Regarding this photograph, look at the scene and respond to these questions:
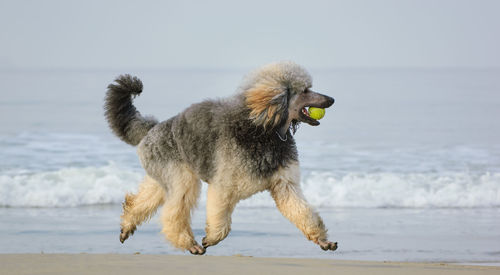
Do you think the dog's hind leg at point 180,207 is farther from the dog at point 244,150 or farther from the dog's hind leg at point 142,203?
the dog's hind leg at point 142,203

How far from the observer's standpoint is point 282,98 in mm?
6387

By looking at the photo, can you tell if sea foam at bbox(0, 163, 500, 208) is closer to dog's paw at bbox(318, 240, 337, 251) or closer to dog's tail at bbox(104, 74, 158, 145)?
dog's tail at bbox(104, 74, 158, 145)

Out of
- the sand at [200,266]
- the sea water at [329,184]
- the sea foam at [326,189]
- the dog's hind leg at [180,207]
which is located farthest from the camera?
the sea foam at [326,189]

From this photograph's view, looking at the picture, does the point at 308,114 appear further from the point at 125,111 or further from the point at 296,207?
the point at 125,111

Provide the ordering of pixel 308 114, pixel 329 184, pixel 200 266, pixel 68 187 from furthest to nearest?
1. pixel 329 184
2. pixel 68 187
3. pixel 200 266
4. pixel 308 114

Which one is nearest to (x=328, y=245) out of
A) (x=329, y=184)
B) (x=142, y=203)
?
(x=142, y=203)

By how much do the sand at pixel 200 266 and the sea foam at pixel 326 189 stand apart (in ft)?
14.6

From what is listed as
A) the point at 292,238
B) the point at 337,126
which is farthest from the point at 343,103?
the point at 292,238

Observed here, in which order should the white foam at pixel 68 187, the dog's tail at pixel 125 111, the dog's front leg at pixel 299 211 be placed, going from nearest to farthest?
the dog's front leg at pixel 299 211 < the dog's tail at pixel 125 111 < the white foam at pixel 68 187

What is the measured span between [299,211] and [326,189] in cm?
738

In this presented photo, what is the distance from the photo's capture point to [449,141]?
64.0 feet

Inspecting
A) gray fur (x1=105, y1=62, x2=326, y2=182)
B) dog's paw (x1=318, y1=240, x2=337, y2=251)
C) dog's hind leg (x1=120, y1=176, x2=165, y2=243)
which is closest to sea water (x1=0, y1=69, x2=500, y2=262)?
gray fur (x1=105, y1=62, x2=326, y2=182)

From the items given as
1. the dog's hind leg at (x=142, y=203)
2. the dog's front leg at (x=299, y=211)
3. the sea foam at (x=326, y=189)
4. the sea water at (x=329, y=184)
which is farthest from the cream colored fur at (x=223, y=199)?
the sea foam at (x=326, y=189)

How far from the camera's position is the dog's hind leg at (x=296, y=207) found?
6.50 meters
